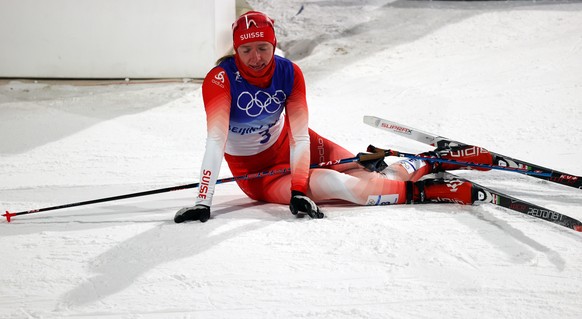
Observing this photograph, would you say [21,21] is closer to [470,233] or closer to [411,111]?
[411,111]

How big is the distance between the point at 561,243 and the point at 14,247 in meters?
2.30

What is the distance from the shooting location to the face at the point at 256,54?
10.3 feet

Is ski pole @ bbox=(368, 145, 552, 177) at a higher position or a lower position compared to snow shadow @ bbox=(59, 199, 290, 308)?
higher

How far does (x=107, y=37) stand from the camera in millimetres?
6422

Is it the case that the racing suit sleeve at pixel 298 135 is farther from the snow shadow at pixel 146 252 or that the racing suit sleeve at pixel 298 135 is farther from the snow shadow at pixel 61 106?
the snow shadow at pixel 61 106

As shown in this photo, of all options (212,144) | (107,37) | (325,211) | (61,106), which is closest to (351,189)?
(325,211)

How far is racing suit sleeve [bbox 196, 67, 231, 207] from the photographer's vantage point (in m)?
3.10

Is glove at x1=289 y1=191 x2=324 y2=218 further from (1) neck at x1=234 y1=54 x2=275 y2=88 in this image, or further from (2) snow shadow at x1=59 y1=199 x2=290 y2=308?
(1) neck at x1=234 y1=54 x2=275 y2=88

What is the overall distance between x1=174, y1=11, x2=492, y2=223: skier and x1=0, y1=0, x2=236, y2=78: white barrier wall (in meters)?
3.10

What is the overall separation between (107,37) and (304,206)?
402 centimetres

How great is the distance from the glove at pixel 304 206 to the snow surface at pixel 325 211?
2.8 inches

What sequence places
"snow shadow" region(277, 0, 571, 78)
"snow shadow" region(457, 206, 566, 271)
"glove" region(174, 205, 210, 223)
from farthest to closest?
"snow shadow" region(277, 0, 571, 78) → "glove" region(174, 205, 210, 223) → "snow shadow" region(457, 206, 566, 271)

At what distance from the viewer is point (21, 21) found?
639 cm

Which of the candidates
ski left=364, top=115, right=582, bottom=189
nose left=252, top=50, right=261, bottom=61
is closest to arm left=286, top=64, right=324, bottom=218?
nose left=252, top=50, right=261, bottom=61
